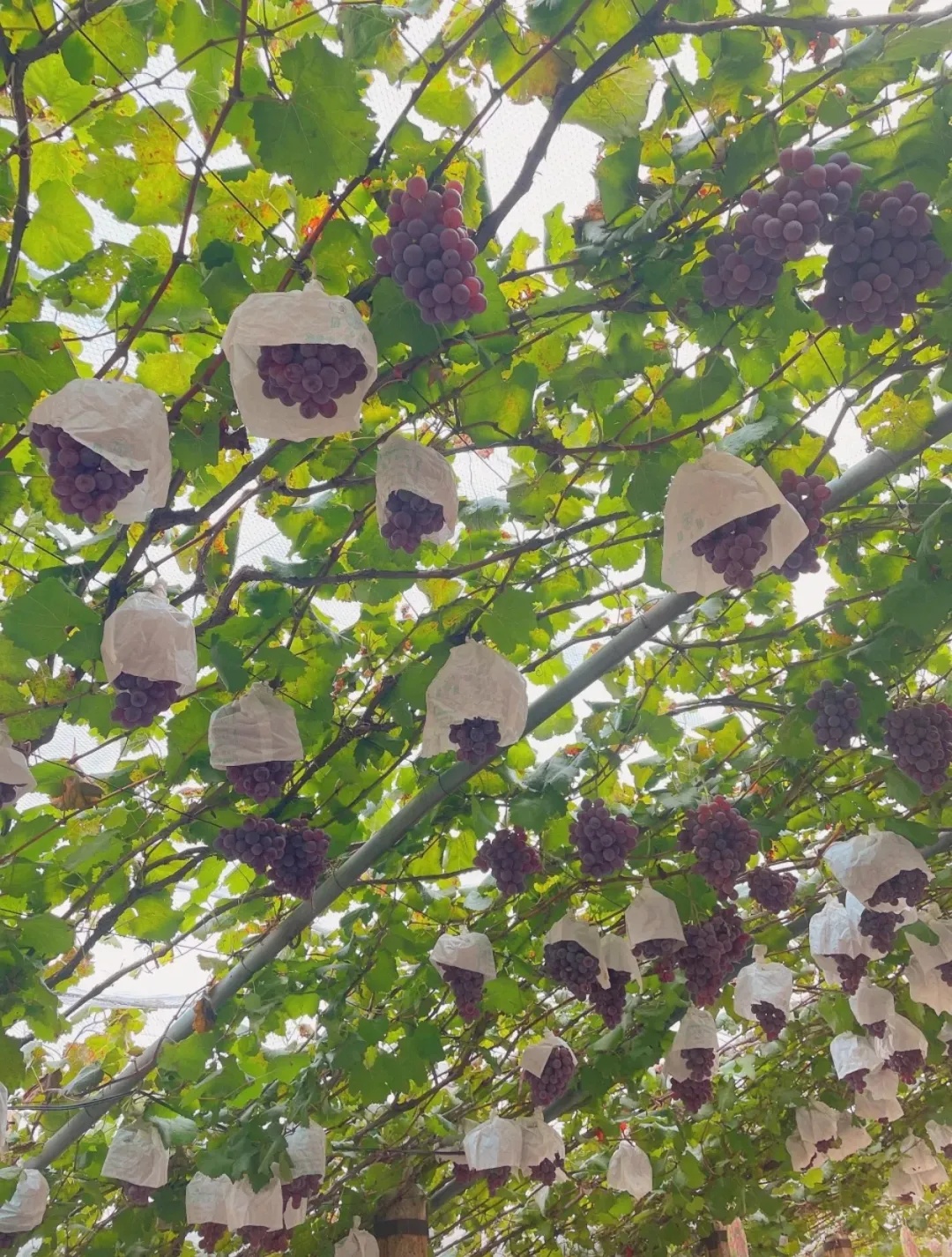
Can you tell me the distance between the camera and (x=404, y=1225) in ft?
14.1

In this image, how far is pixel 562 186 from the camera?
1894mm

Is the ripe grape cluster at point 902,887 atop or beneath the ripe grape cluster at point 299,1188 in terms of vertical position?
atop

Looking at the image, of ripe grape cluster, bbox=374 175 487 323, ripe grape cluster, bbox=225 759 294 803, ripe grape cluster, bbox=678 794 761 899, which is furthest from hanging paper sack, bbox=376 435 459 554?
ripe grape cluster, bbox=678 794 761 899

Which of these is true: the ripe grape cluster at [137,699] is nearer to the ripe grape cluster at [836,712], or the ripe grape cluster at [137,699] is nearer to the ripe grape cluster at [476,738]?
the ripe grape cluster at [476,738]

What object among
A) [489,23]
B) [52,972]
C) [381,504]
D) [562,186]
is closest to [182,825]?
[52,972]

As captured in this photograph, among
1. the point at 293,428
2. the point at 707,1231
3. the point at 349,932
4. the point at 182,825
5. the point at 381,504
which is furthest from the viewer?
the point at 707,1231

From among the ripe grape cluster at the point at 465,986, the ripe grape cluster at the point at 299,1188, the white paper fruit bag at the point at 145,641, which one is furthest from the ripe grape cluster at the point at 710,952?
the white paper fruit bag at the point at 145,641

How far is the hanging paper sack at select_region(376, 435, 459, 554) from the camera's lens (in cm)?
166

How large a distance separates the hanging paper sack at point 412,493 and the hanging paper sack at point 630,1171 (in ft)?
12.2

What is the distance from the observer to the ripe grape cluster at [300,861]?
2.38 meters

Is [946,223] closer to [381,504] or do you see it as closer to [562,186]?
[562,186]

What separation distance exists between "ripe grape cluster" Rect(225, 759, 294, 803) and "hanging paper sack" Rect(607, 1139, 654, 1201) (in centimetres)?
317

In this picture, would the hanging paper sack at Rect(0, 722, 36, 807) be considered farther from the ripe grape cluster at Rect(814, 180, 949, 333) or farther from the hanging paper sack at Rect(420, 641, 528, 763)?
the ripe grape cluster at Rect(814, 180, 949, 333)

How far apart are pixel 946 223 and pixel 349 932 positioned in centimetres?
281
